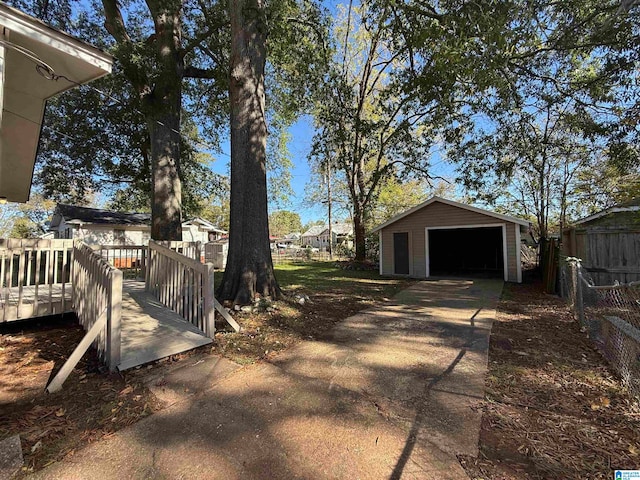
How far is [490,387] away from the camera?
2.92 metres

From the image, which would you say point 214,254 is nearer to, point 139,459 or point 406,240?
point 406,240

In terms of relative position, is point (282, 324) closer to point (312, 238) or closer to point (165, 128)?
point (165, 128)

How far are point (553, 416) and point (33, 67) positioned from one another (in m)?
6.05

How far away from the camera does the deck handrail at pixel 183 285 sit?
12.9ft

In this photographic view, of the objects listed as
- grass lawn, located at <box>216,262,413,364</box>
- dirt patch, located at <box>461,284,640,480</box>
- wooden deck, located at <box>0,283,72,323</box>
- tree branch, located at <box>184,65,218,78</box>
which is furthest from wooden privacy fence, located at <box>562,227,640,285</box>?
tree branch, located at <box>184,65,218,78</box>

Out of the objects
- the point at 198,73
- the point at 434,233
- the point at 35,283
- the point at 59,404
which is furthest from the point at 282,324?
the point at 434,233

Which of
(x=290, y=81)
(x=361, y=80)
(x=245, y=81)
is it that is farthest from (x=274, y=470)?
(x=361, y=80)

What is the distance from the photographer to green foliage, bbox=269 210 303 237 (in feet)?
192

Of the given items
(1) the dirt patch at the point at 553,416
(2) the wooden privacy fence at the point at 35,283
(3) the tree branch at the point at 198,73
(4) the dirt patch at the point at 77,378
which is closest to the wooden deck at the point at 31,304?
(2) the wooden privacy fence at the point at 35,283

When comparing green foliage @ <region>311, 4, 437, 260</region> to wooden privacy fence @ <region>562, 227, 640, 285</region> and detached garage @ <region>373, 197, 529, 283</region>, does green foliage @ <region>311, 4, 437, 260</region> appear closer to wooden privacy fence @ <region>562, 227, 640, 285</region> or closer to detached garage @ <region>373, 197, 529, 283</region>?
detached garage @ <region>373, 197, 529, 283</region>

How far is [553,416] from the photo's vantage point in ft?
8.00

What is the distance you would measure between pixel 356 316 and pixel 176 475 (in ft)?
13.7

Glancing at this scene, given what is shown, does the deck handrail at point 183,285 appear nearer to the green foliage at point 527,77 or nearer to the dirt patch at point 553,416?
the dirt patch at point 553,416

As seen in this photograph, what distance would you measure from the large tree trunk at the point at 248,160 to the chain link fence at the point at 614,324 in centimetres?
501
